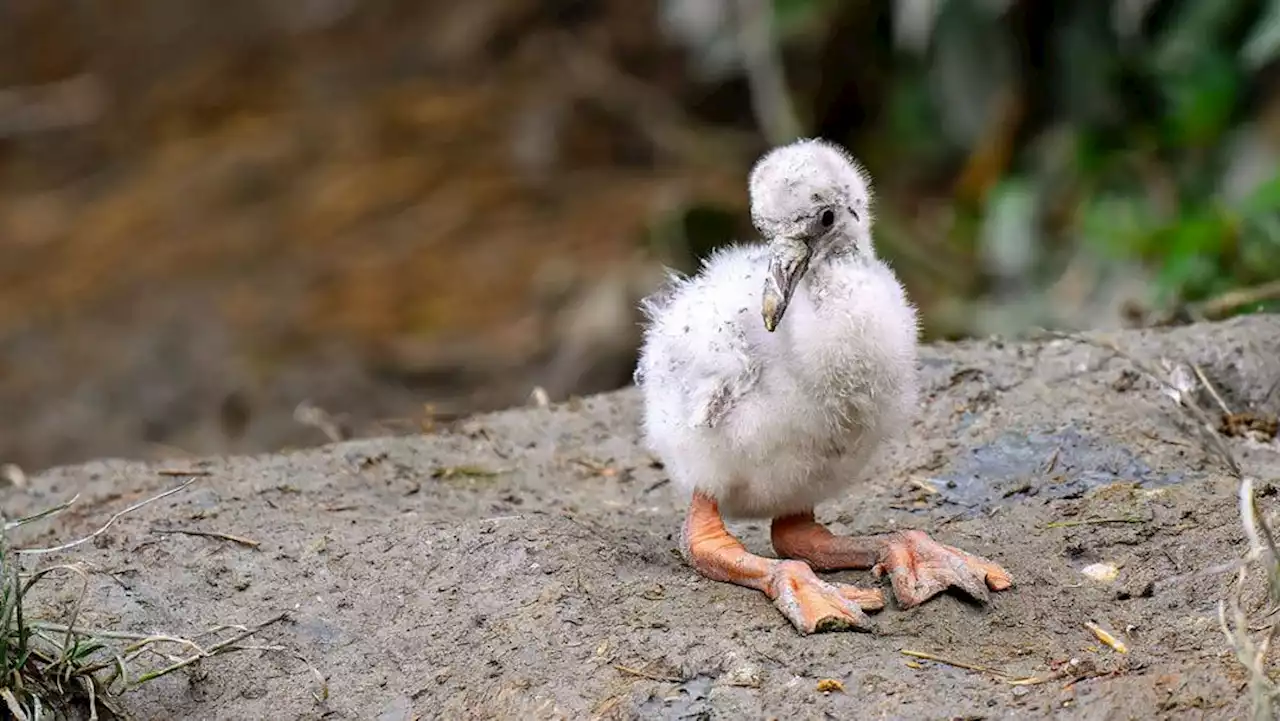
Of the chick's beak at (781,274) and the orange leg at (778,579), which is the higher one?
the chick's beak at (781,274)

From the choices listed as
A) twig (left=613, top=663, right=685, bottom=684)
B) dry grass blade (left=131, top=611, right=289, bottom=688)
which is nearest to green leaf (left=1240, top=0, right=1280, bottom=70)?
twig (left=613, top=663, right=685, bottom=684)

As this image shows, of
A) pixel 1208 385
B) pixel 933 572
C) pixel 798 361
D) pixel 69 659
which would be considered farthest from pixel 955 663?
pixel 69 659

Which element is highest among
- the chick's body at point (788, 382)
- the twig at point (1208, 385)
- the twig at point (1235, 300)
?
the twig at point (1235, 300)

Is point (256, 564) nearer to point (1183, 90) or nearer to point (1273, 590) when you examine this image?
point (1273, 590)

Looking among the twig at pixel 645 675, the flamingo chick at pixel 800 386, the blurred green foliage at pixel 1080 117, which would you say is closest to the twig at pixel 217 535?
the flamingo chick at pixel 800 386

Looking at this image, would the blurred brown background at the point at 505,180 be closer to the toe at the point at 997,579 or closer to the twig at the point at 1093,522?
the twig at the point at 1093,522

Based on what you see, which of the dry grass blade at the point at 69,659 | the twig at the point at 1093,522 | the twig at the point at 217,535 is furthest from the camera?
the twig at the point at 217,535

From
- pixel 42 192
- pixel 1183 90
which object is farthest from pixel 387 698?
pixel 42 192

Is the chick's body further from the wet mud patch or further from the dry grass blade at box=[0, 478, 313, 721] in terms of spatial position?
the dry grass blade at box=[0, 478, 313, 721]
